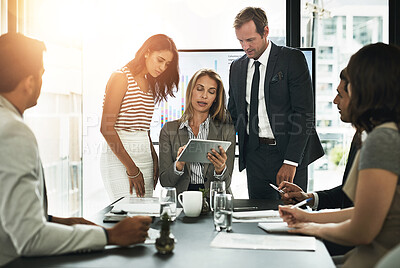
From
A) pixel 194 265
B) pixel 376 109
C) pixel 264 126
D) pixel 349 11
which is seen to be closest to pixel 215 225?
pixel 194 265

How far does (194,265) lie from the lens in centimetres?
128

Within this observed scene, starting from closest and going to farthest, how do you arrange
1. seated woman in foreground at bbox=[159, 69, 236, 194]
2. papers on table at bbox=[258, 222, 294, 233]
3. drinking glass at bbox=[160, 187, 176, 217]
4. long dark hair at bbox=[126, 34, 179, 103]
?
papers on table at bbox=[258, 222, 294, 233] → drinking glass at bbox=[160, 187, 176, 217] → seated woman in foreground at bbox=[159, 69, 236, 194] → long dark hair at bbox=[126, 34, 179, 103]

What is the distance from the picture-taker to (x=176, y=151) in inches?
114

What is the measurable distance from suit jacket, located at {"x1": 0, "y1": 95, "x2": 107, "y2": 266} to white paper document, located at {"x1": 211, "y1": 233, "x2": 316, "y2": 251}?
48 cm

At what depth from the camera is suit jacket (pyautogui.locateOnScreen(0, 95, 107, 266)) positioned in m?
1.18

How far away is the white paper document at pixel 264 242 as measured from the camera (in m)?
1.46

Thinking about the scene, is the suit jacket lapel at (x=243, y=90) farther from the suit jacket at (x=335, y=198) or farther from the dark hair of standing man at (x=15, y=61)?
the dark hair of standing man at (x=15, y=61)

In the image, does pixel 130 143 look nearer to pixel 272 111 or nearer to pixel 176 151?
pixel 176 151

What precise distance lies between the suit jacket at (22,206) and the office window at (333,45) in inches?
122

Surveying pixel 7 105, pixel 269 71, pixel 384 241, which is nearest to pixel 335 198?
pixel 384 241

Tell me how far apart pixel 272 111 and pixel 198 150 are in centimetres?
86

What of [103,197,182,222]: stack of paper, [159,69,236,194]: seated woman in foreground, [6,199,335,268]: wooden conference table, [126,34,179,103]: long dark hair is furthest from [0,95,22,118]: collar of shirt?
[126,34,179,103]: long dark hair

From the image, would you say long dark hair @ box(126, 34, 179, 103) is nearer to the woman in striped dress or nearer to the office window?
the woman in striped dress

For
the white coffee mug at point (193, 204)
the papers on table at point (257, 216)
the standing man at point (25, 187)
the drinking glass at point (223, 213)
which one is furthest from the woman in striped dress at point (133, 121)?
the standing man at point (25, 187)
